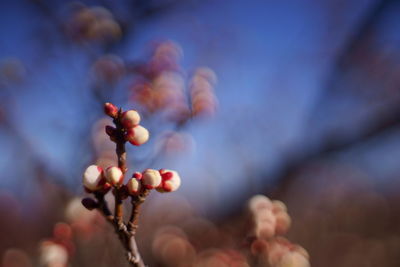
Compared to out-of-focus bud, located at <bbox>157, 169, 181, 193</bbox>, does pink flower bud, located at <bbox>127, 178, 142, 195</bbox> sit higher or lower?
lower

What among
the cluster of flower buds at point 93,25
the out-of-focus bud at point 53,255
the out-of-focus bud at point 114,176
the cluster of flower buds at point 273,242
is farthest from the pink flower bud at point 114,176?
the cluster of flower buds at point 93,25

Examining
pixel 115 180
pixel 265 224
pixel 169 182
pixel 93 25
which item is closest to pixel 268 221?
pixel 265 224

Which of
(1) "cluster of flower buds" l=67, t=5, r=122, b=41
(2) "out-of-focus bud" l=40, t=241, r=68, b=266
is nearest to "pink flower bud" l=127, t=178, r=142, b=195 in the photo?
(2) "out-of-focus bud" l=40, t=241, r=68, b=266

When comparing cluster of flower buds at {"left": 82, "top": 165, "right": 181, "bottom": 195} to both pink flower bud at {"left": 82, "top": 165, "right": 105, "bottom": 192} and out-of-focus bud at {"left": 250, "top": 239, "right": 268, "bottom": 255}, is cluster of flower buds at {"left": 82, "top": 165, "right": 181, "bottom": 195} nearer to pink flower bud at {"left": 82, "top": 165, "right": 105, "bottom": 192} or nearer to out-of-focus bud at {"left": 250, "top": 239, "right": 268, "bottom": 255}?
pink flower bud at {"left": 82, "top": 165, "right": 105, "bottom": 192}

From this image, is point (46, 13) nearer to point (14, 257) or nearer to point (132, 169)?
point (132, 169)

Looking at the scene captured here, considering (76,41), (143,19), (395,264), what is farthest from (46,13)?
(395,264)

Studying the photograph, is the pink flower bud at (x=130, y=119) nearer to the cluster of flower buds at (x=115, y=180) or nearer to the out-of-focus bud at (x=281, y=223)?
the cluster of flower buds at (x=115, y=180)
